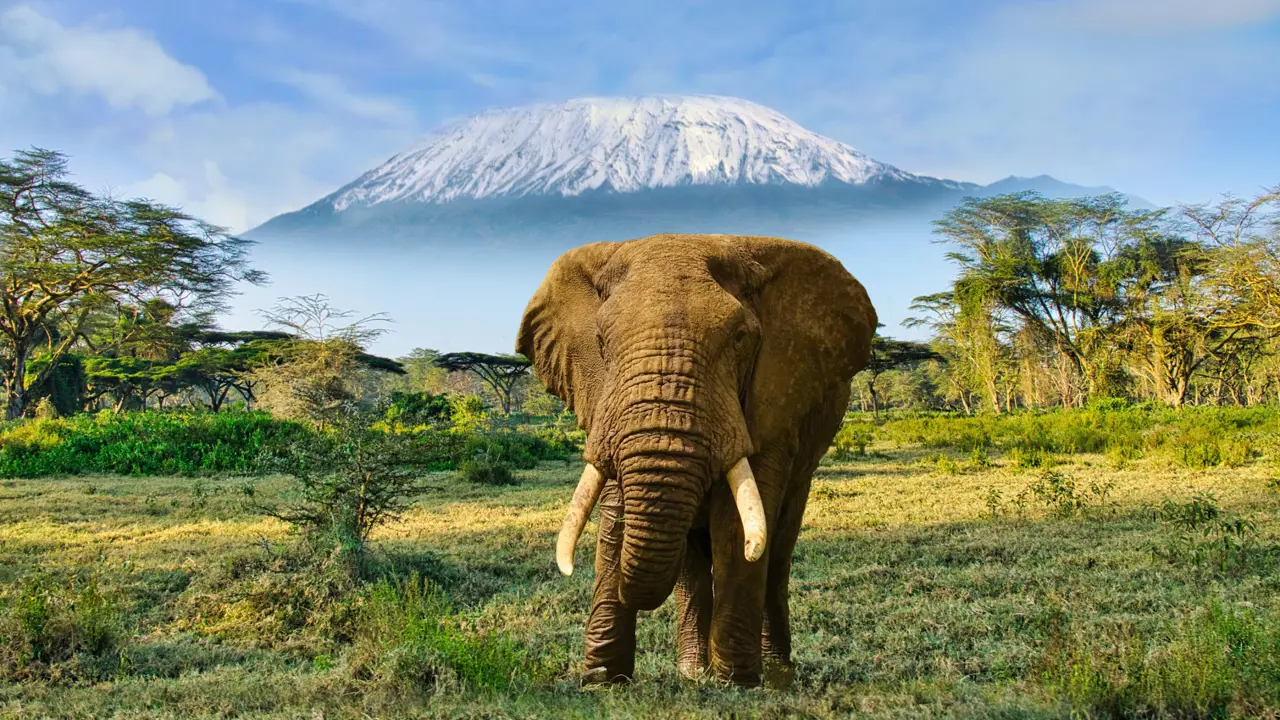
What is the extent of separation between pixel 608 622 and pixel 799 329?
174 centimetres

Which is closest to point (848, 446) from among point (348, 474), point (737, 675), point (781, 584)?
point (348, 474)

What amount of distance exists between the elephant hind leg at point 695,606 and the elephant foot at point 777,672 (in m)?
0.38

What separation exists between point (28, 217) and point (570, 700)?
3539cm

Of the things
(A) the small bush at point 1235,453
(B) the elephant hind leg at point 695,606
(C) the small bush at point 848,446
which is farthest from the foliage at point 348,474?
(A) the small bush at point 1235,453

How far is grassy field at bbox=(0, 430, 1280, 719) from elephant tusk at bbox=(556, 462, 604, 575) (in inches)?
24.3

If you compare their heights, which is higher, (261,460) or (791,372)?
(791,372)

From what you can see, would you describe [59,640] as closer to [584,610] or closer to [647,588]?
[584,610]

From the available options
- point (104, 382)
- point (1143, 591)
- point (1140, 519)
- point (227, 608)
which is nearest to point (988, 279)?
point (1140, 519)

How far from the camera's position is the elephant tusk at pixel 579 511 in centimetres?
372

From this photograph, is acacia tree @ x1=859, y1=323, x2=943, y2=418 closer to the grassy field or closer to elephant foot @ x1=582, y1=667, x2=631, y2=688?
the grassy field

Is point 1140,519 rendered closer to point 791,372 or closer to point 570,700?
point 791,372

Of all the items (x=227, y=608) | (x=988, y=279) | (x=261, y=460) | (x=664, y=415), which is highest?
(x=988, y=279)

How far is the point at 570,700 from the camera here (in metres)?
3.58

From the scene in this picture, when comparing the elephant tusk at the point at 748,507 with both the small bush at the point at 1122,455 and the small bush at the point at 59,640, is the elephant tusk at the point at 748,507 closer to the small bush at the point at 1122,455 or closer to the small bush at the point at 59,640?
the small bush at the point at 59,640
